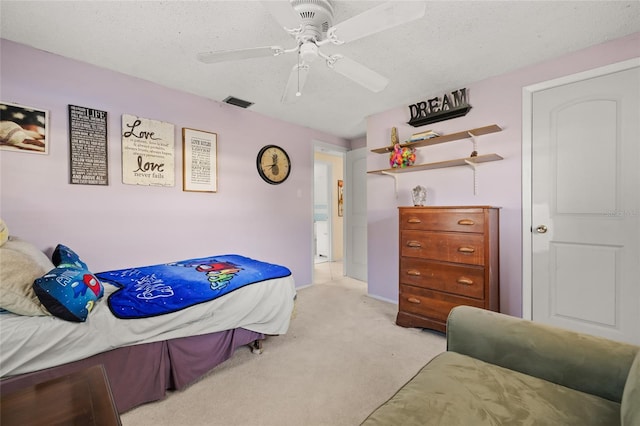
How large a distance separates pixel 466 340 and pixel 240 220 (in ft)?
9.01

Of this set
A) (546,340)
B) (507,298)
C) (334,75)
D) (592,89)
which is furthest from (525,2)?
(507,298)

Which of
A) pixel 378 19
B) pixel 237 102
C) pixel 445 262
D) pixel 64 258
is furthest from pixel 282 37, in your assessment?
pixel 445 262

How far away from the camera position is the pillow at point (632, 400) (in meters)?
0.70

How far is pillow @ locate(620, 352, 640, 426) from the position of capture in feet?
2.29

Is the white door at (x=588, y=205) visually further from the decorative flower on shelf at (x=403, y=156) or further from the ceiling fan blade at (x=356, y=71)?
the ceiling fan blade at (x=356, y=71)

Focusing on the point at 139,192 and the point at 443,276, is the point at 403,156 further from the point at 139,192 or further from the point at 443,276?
the point at 139,192

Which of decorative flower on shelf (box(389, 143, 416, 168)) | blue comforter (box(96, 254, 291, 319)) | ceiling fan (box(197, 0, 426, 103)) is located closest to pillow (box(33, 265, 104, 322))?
blue comforter (box(96, 254, 291, 319))

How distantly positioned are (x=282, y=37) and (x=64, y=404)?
222 cm

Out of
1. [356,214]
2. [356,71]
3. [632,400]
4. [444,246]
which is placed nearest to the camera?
[632,400]

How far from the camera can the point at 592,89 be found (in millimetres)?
2201

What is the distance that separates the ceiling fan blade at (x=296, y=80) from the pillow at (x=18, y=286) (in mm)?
1765

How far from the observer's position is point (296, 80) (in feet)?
6.08

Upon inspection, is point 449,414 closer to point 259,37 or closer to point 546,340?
point 546,340

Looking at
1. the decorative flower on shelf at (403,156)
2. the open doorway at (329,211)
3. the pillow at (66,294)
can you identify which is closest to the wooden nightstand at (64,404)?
the pillow at (66,294)
